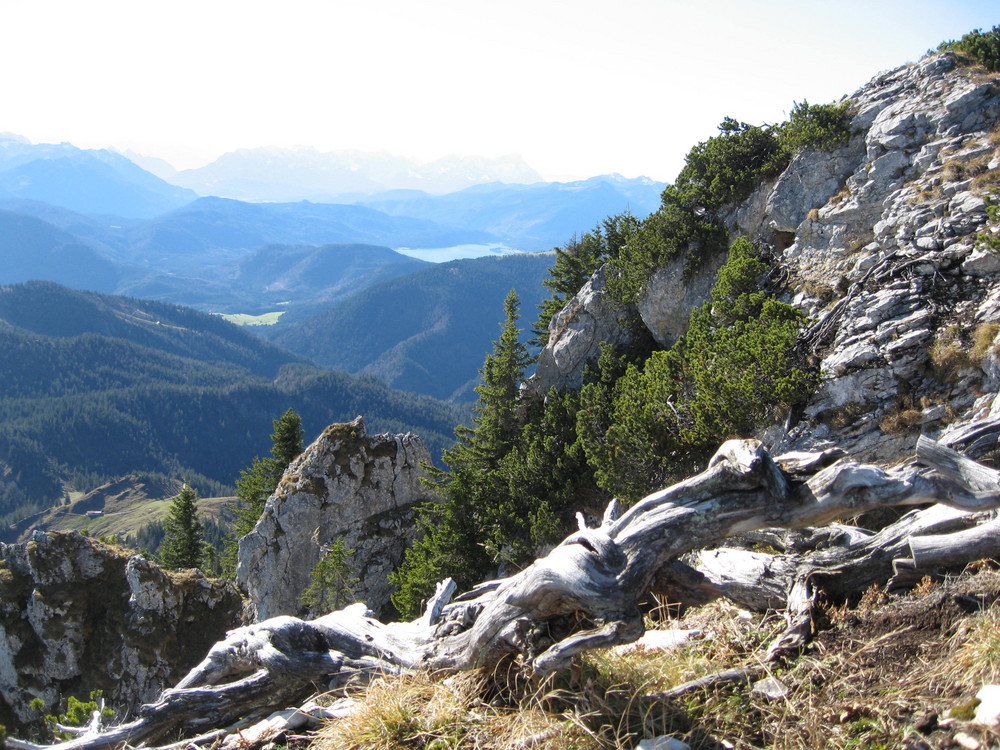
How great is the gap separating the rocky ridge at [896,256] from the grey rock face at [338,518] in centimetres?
1915

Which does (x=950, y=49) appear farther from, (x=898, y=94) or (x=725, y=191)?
(x=725, y=191)

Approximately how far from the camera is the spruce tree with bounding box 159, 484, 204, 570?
4794 cm

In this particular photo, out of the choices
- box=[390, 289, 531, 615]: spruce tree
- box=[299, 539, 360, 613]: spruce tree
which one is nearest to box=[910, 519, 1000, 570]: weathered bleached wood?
box=[390, 289, 531, 615]: spruce tree

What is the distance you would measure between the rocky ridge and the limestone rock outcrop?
89.8 feet

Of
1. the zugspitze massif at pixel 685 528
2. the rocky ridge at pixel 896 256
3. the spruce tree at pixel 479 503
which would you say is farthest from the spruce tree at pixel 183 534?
the rocky ridge at pixel 896 256

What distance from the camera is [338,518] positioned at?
32.6 m

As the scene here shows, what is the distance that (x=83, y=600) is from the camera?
29.3 m

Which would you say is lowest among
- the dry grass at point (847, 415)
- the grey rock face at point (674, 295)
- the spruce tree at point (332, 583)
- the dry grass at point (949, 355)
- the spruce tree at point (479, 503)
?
the spruce tree at point (332, 583)

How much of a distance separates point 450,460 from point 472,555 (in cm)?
659

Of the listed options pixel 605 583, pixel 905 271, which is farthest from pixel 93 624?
pixel 905 271

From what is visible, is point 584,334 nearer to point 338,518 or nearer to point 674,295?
point 674,295

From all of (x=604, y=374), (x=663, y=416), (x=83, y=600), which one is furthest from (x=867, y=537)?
(x=83, y=600)

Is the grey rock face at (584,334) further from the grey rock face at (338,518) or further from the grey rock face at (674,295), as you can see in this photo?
the grey rock face at (338,518)

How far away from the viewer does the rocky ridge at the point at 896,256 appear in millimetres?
12992
